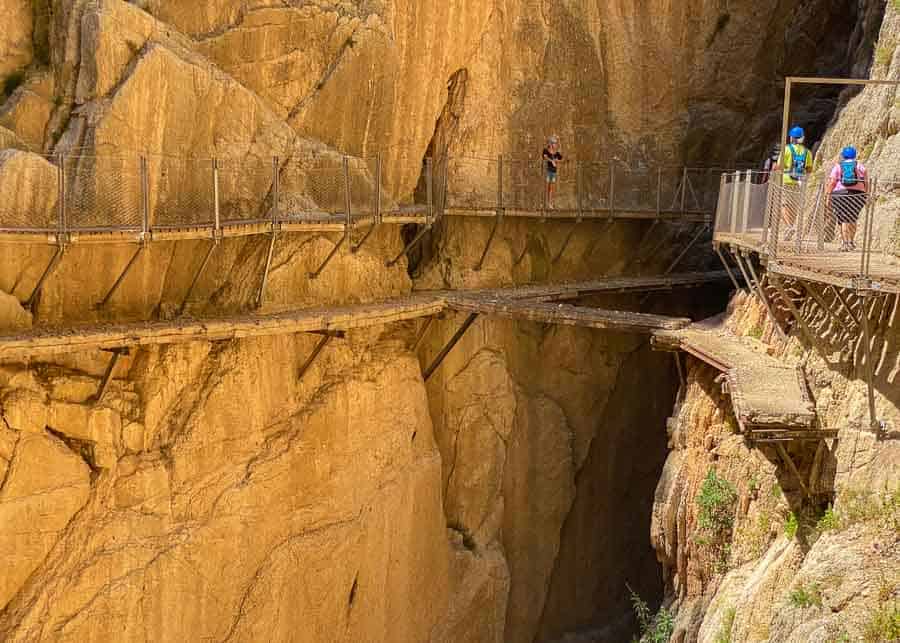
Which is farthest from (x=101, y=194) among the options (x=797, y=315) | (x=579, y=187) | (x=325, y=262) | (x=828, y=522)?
(x=579, y=187)

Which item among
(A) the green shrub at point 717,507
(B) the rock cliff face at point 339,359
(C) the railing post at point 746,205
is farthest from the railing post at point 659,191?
(A) the green shrub at point 717,507

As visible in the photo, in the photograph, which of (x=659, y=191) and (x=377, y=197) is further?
(x=659, y=191)

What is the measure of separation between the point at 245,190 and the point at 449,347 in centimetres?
639

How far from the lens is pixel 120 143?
1898 cm

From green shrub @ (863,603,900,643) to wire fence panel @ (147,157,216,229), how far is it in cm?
1183

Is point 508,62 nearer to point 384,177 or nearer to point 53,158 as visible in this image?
point 384,177

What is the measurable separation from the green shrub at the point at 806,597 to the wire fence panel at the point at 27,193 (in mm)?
11589

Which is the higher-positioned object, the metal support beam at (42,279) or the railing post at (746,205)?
the railing post at (746,205)

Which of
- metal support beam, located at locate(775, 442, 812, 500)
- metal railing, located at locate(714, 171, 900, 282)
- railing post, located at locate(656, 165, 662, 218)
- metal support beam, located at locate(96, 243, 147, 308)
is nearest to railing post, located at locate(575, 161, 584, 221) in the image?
railing post, located at locate(656, 165, 662, 218)

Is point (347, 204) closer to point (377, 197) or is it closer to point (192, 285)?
point (377, 197)

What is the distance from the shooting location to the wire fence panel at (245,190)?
2050 cm

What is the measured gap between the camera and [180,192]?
19766mm

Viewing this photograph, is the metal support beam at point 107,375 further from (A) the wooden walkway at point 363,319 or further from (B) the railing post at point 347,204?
(B) the railing post at point 347,204

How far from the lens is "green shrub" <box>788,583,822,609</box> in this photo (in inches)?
529
